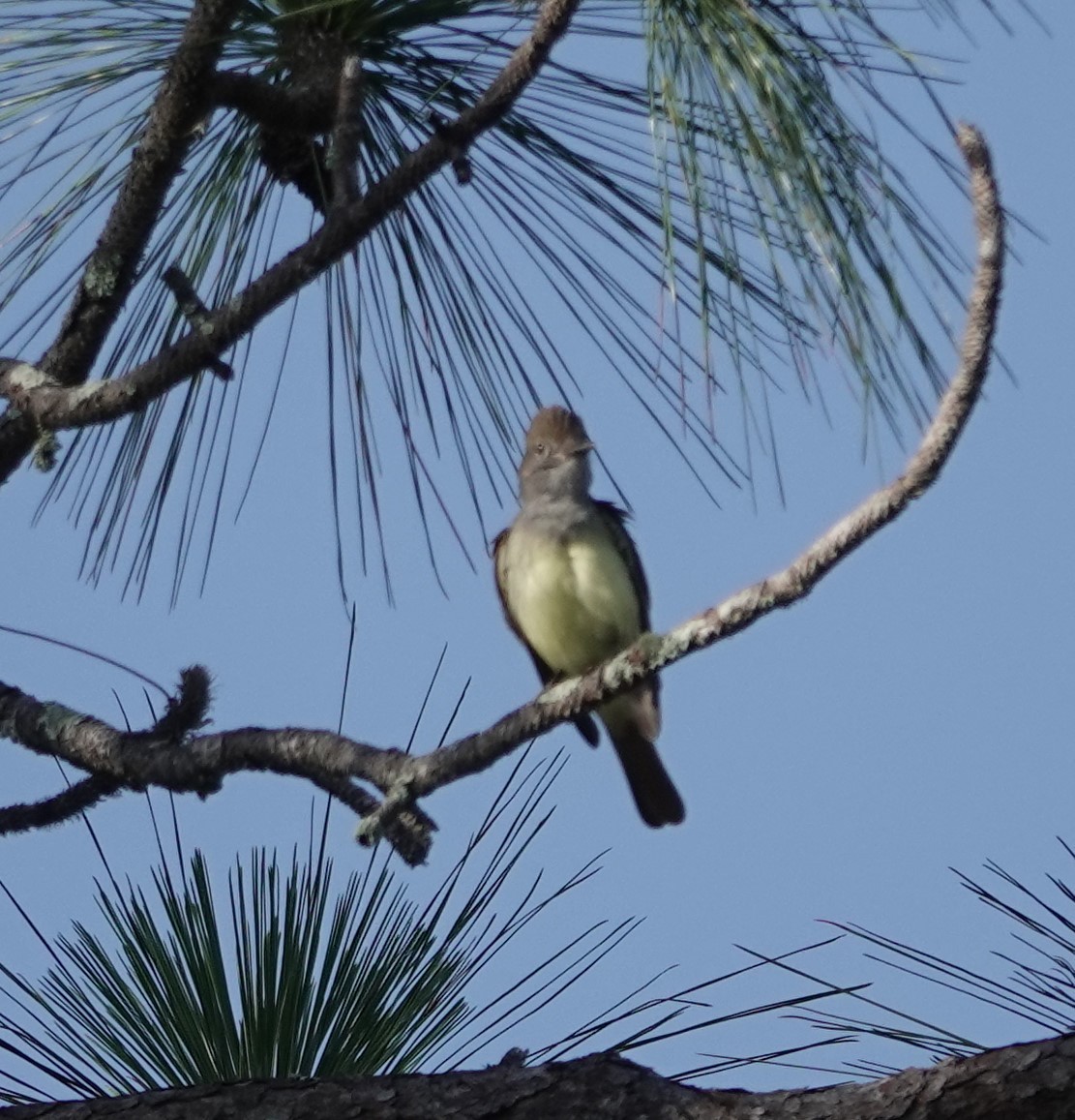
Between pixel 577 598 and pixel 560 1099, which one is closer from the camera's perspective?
pixel 560 1099

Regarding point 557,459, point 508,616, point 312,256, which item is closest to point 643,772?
point 508,616

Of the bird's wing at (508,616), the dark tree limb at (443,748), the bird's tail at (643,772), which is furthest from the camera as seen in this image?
the bird's tail at (643,772)

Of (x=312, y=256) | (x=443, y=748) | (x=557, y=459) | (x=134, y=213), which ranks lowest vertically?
(x=443, y=748)

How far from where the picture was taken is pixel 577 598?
512 cm

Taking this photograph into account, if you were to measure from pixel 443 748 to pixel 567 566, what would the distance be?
7.69ft

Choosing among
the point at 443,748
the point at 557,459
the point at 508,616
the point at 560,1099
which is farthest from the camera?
the point at 508,616

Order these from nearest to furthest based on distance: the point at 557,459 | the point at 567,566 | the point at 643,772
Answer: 1. the point at 567,566
2. the point at 557,459
3. the point at 643,772

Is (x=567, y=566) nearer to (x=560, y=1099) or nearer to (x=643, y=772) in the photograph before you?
(x=643, y=772)

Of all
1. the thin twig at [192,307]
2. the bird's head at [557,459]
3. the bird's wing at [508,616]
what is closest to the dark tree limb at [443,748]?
the thin twig at [192,307]

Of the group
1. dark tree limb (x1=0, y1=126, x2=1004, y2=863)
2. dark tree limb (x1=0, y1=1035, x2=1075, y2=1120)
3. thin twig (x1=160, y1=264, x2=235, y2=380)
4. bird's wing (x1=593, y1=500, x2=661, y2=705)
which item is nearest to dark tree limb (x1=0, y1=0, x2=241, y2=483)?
thin twig (x1=160, y1=264, x2=235, y2=380)

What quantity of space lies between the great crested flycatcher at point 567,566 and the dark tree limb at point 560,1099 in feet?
8.59

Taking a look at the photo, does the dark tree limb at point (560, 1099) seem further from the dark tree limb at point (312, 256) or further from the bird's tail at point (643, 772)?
the bird's tail at point (643, 772)

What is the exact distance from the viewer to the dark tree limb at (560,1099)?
2312 mm

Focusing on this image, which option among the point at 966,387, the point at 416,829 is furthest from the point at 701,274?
the point at 416,829
